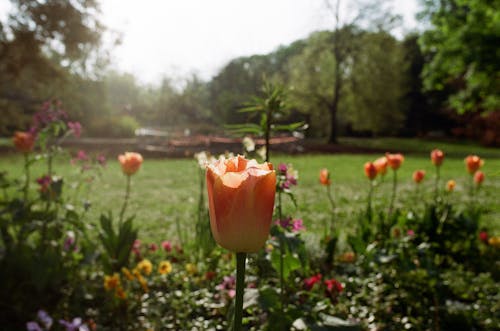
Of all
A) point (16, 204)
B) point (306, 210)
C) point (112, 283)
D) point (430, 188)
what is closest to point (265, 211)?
point (112, 283)

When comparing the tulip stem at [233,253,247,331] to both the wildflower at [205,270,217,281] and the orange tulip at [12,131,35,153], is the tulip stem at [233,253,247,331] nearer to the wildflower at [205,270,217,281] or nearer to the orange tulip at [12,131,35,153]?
the wildflower at [205,270,217,281]

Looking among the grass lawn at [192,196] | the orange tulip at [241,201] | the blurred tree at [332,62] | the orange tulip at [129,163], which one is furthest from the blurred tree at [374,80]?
the orange tulip at [241,201]

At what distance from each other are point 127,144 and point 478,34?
1217 cm

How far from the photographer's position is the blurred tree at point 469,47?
1111 centimetres

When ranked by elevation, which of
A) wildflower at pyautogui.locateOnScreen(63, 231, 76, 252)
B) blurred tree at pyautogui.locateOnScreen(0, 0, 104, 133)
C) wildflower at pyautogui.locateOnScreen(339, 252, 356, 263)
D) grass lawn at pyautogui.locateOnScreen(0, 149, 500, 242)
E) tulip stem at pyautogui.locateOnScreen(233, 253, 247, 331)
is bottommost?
grass lawn at pyautogui.locateOnScreen(0, 149, 500, 242)

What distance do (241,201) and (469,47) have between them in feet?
42.1

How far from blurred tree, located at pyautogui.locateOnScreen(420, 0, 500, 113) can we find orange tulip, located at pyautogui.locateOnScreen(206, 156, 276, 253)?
448 inches

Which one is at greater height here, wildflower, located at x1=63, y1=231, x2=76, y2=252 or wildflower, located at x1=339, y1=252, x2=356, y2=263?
wildflower, located at x1=63, y1=231, x2=76, y2=252

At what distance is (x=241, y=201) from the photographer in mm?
584

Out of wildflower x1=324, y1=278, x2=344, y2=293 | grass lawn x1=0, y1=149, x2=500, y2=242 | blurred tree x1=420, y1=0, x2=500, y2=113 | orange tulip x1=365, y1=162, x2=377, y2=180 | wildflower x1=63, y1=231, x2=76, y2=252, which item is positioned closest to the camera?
wildflower x1=324, y1=278, x2=344, y2=293

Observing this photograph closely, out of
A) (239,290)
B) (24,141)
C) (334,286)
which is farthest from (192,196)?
(239,290)

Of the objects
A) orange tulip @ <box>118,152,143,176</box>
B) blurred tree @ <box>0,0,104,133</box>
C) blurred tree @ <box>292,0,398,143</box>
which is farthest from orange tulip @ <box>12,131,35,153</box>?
blurred tree @ <box>292,0,398,143</box>

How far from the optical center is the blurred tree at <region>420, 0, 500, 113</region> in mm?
11109

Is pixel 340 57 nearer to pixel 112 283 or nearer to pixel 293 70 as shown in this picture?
pixel 293 70
